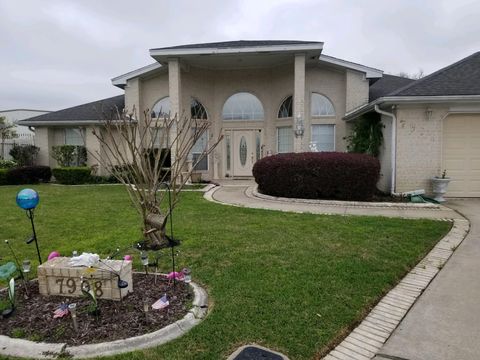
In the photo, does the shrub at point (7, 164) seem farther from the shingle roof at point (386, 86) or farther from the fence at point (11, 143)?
the shingle roof at point (386, 86)

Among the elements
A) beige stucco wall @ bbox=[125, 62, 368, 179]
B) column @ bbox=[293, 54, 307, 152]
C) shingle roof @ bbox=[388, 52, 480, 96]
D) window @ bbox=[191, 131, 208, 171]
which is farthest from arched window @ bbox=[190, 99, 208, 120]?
shingle roof @ bbox=[388, 52, 480, 96]

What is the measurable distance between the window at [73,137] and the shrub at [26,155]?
4.87 ft

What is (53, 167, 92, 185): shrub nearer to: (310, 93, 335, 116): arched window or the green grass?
the green grass

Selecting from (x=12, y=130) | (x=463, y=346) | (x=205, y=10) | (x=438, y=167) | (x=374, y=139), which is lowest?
(x=463, y=346)

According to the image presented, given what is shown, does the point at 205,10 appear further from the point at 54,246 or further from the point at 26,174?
the point at 54,246

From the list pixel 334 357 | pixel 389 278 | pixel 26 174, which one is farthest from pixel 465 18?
pixel 26 174

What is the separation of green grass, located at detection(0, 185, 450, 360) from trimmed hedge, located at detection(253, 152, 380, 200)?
2.05 meters

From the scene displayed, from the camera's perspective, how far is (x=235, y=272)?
4109mm

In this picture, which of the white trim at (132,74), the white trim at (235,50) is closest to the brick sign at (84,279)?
the white trim at (235,50)

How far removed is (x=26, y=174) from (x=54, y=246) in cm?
1190

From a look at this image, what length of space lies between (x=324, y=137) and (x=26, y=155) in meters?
13.9

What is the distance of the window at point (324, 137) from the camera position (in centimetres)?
1441

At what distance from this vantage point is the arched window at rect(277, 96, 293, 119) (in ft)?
48.7

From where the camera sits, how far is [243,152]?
15.7m
